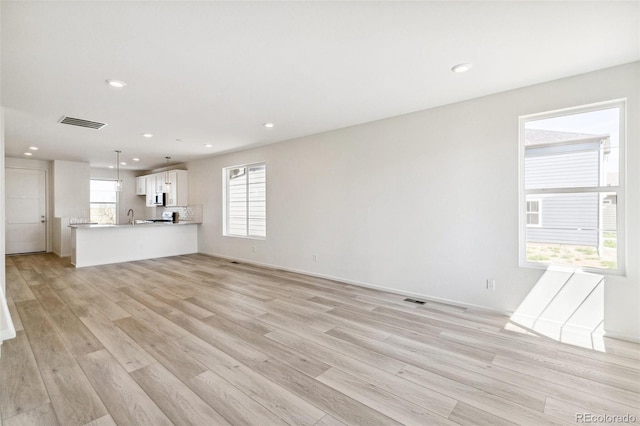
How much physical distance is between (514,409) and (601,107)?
3015mm

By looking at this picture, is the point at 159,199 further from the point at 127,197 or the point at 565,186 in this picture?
the point at 565,186

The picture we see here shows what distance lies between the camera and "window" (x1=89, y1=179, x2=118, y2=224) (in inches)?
359

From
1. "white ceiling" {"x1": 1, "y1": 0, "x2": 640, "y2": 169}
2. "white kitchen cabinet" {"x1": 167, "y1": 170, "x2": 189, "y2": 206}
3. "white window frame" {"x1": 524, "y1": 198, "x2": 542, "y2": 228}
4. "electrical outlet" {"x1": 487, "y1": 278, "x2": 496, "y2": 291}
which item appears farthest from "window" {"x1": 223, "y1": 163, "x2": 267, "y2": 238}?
"white window frame" {"x1": 524, "y1": 198, "x2": 542, "y2": 228}

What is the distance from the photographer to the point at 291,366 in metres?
2.29

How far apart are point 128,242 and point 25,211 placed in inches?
137

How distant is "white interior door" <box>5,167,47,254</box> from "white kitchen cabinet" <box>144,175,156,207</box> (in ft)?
8.05

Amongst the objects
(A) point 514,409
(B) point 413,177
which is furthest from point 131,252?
(A) point 514,409

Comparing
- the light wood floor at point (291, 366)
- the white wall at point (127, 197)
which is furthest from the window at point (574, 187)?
the white wall at point (127, 197)

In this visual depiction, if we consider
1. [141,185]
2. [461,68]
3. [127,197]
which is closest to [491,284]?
[461,68]

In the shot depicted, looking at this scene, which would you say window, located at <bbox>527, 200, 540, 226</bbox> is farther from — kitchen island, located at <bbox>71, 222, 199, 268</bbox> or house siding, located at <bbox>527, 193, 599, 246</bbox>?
kitchen island, located at <bbox>71, 222, 199, 268</bbox>

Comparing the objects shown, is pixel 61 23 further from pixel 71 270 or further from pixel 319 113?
pixel 71 270

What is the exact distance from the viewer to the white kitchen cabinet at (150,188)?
8.94 m

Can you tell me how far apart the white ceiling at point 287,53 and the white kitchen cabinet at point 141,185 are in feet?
18.0

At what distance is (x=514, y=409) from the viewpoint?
5.91ft
